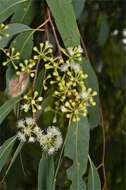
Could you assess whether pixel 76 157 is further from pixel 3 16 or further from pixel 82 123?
pixel 3 16

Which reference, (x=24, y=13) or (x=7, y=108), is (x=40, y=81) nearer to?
(x=7, y=108)

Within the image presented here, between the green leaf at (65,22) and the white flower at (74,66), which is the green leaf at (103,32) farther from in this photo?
the white flower at (74,66)

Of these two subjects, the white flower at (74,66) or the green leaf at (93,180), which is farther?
the green leaf at (93,180)

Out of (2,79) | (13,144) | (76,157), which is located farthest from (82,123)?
(2,79)

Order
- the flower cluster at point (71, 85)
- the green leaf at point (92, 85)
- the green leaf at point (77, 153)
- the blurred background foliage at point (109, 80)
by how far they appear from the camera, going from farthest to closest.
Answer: the blurred background foliage at point (109, 80) < the green leaf at point (92, 85) < the green leaf at point (77, 153) < the flower cluster at point (71, 85)

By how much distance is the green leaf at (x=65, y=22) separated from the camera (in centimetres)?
123

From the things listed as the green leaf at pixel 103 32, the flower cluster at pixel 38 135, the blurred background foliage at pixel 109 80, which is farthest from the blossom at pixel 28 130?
the green leaf at pixel 103 32

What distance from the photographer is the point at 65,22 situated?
124cm

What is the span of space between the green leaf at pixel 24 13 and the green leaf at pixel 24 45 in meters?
0.09

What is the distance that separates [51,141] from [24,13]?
0.38m

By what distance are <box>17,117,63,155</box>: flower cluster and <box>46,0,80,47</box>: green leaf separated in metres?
0.22

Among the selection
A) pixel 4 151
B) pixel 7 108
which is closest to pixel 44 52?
pixel 7 108

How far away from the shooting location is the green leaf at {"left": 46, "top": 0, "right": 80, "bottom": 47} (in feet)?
4.03

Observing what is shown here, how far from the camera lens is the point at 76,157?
48.4 inches
